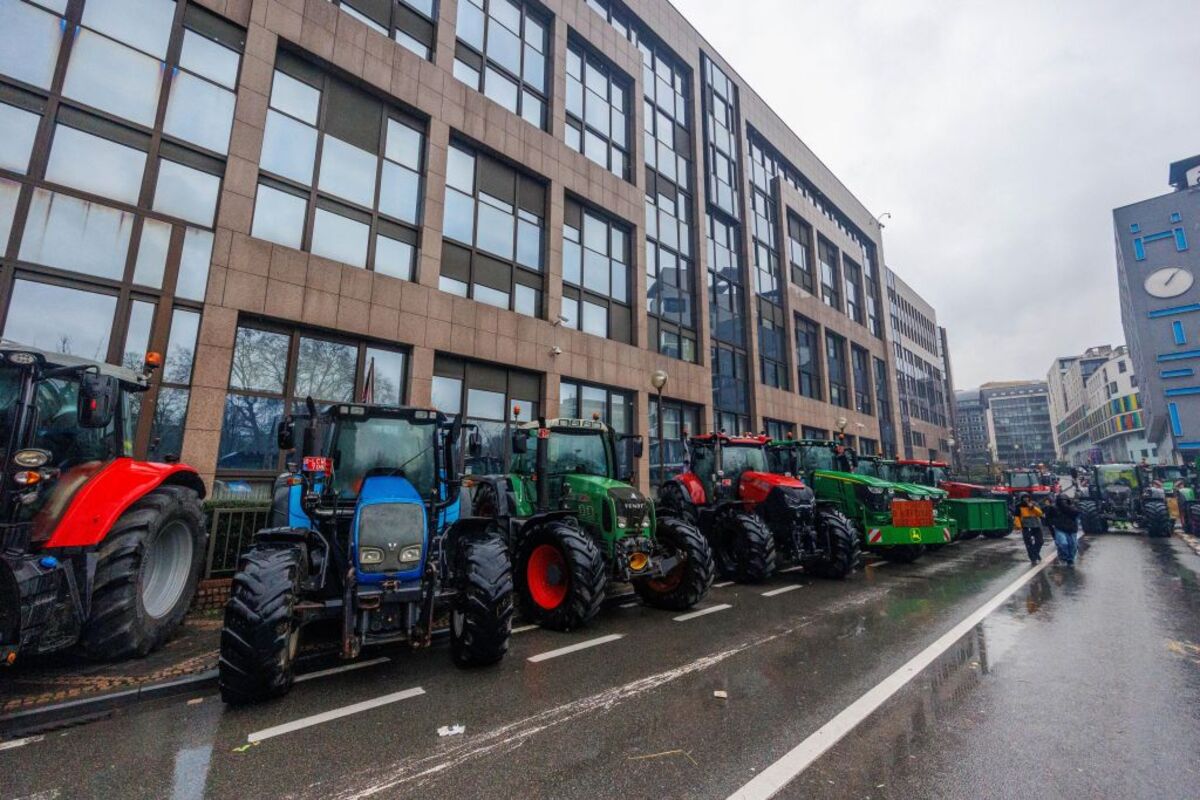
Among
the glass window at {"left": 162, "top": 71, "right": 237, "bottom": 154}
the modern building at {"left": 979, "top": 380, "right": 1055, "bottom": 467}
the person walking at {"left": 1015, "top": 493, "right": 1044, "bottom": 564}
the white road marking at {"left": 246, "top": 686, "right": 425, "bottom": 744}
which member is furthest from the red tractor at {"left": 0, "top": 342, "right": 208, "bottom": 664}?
the modern building at {"left": 979, "top": 380, "right": 1055, "bottom": 467}

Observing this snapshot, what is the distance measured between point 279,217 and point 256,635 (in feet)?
32.0

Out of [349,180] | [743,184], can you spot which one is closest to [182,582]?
[349,180]

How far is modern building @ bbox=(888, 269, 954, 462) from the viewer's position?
4488cm

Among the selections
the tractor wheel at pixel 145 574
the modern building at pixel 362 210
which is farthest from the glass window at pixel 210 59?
the tractor wheel at pixel 145 574

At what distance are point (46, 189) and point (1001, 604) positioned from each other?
16072 mm

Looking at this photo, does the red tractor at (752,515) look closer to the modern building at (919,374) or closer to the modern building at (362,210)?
the modern building at (362,210)

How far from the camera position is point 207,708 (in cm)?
393

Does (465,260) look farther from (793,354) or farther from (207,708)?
(793,354)

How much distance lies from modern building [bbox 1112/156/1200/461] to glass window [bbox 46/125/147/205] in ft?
190

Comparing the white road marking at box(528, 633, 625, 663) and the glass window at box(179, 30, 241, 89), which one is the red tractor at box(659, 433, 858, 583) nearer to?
the white road marking at box(528, 633, 625, 663)

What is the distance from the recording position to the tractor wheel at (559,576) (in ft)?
19.2

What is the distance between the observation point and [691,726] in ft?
11.7

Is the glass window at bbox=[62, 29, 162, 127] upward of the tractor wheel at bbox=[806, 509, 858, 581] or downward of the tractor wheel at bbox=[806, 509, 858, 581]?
upward

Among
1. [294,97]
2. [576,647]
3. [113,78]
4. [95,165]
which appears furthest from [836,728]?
[294,97]
